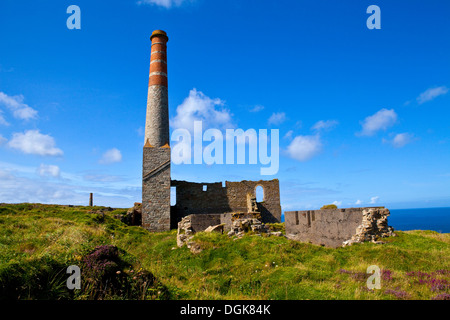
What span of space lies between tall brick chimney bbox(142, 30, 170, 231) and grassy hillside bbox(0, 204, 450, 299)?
14.6 metres

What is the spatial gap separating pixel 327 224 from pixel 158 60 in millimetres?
23105

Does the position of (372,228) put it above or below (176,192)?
below

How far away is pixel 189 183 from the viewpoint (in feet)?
95.6

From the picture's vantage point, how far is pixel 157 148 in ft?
85.5

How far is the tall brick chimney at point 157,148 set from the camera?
2488 cm

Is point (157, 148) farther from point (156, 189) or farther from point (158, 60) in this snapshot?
point (158, 60)

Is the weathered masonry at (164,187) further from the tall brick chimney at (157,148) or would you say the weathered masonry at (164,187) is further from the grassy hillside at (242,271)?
the grassy hillside at (242,271)

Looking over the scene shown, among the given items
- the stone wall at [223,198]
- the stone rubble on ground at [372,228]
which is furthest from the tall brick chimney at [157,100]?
the stone rubble on ground at [372,228]

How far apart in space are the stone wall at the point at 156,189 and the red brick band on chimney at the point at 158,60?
695 centimetres

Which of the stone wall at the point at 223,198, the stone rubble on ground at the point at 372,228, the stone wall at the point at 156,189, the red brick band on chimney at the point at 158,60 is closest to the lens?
the stone rubble on ground at the point at 372,228

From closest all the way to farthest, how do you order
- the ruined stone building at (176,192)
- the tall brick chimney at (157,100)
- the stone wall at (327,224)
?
the stone wall at (327,224)
the ruined stone building at (176,192)
the tall brick chimney at (157,100)

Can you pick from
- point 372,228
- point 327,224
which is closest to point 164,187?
point 327,224
